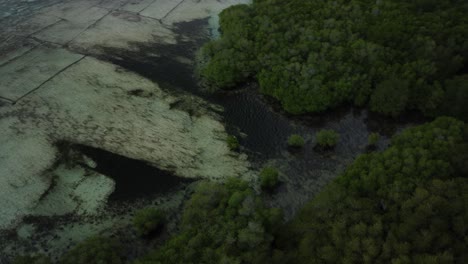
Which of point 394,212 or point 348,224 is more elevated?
point 394,212

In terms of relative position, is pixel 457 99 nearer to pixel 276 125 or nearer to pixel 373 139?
pixel 373 139

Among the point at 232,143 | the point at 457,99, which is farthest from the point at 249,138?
the point at 457,99

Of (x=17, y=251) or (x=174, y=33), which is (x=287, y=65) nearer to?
(x=174, y=33)

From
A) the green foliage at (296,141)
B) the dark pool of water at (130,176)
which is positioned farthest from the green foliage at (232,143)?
the dark pool of water at (130,176)

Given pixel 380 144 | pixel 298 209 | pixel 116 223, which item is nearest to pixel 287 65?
pixel 380 144

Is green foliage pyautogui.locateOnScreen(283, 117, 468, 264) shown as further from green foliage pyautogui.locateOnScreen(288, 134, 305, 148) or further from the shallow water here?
green foliage pyautogui.locateOnScreen(288, 134, 305, 148)

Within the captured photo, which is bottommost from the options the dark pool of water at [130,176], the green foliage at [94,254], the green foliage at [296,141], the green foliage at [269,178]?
the dark pool of water at [130,176]

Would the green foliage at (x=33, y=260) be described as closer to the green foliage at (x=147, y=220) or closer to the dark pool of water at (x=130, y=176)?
the green foliage at (x=147, y=220)
